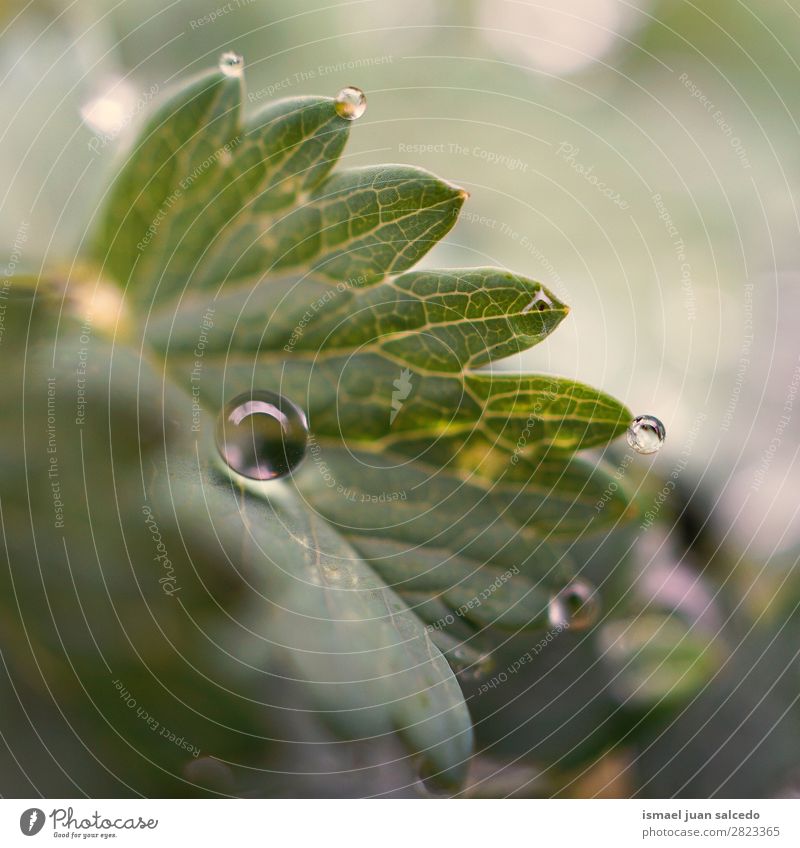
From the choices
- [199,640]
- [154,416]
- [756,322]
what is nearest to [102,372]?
[154,416]

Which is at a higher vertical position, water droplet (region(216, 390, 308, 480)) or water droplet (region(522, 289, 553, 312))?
water droplet (region(522, 289, 553, 312))

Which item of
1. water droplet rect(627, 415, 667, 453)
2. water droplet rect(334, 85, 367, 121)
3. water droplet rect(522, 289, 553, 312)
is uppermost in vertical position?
water droplet rect(334, 85, 367, 121)

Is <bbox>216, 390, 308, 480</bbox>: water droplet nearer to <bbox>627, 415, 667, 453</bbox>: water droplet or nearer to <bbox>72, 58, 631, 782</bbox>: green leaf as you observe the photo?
<bbox>72, 58, 631, 782</bbox>: green leaf
